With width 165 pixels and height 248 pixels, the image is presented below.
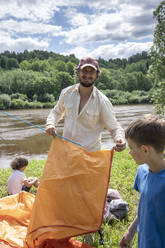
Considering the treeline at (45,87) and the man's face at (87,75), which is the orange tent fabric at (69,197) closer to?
the man's face at (87,75)

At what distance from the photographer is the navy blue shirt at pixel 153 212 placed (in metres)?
1.35

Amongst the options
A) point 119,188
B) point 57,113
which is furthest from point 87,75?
point 119,188

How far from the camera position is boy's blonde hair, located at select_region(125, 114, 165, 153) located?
1446 millimetres

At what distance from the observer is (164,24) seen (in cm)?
819

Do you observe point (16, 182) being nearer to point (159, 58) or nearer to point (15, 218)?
point (15, 218)

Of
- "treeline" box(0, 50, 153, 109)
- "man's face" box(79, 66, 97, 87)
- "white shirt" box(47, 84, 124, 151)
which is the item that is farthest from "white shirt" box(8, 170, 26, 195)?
"treeline" box(0, 50, 153, 109)

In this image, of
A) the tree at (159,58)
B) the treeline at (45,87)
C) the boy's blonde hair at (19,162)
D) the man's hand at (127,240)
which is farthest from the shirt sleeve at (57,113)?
the treeline at (45,87)

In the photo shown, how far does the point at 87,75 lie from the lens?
2.88 meters

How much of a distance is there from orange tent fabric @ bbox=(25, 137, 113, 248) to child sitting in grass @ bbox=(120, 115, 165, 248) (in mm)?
1112

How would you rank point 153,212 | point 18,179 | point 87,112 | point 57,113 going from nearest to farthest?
1. point 153,212
2. point 87,112
3. point 57,113
4. point 18,179

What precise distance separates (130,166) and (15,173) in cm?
322

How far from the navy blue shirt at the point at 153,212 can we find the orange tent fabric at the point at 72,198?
1192mm

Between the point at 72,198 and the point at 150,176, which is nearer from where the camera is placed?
the point at 150,176

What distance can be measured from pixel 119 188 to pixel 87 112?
2403 millimetres
